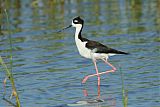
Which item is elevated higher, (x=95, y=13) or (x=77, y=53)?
(x=77, y=53)

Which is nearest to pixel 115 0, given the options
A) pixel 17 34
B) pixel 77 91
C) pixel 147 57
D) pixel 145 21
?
pixel 145 21

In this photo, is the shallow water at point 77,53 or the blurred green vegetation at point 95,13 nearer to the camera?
the shallow water at point 77,53

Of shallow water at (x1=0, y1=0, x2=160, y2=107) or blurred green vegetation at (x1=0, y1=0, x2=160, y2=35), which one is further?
blurred green vegetation at (x1=0, y1=0, x2=160, y2=35)

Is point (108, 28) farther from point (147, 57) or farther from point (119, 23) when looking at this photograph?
point (147, 57)

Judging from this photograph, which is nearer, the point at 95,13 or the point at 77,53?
the point at 77,53

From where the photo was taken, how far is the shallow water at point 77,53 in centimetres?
972

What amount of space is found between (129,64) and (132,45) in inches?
84.2

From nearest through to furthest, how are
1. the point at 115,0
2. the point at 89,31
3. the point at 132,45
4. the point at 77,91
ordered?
the point at 77,91 → the point at 132,45 → the point at 89,31 → the point at 115,0

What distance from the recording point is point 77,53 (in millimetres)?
13719

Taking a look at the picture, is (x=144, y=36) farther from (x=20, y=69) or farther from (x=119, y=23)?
(x=20, y=69)

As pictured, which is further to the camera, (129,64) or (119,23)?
(119,23)

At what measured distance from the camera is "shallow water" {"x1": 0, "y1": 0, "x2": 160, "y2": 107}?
9.72 m

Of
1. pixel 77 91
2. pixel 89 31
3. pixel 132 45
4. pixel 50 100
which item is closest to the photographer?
pixel 50 100

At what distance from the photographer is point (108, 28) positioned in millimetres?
16688
